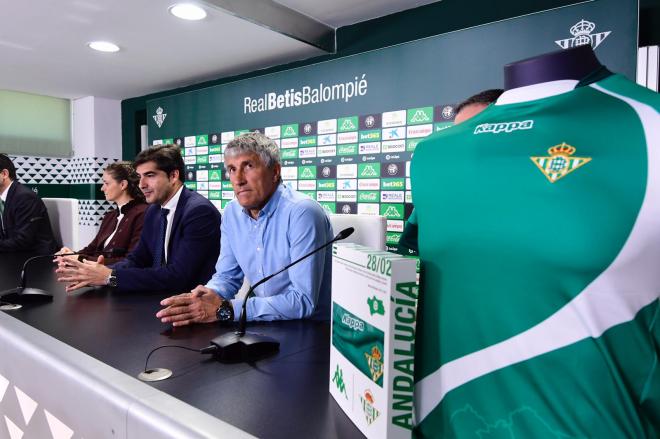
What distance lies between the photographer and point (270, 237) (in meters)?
1.56

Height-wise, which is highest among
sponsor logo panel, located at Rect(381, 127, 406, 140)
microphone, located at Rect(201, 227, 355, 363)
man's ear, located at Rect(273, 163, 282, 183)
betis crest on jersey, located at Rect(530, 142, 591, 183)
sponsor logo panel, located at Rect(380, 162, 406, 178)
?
sponsor logo panel, located at Rect(381, 127, 406, 140)

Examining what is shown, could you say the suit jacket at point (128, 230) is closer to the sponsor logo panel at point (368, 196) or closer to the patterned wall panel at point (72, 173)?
the sponsor logo panel at point (368, 196)

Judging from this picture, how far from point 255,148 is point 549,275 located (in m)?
1.14

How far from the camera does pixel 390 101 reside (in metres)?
3.08

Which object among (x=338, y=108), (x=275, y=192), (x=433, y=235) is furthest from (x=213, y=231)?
(x=338, y=108)

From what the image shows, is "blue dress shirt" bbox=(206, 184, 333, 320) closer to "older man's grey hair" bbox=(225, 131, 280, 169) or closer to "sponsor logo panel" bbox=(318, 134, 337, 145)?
"older man's grey hair" bbox=(225, 131, 280, 169)

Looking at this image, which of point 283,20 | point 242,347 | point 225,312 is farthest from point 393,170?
point 242,347

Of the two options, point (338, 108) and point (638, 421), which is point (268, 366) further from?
point (338, 108)

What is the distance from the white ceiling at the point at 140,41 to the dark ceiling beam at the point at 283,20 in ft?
0.21

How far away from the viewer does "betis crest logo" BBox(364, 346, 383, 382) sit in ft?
1.92

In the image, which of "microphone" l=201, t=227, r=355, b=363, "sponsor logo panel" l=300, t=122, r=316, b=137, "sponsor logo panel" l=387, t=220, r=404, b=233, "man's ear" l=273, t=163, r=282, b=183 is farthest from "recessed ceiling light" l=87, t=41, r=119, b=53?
"microphone" l=201, t=227, r=355, b=363

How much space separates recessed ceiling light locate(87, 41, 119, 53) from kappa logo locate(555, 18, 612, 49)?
300 centimetres

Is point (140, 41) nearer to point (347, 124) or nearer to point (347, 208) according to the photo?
point (347, 124)

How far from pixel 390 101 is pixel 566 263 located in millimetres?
2691
